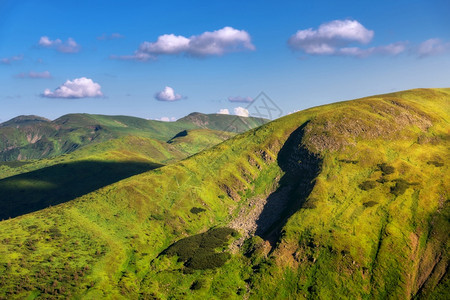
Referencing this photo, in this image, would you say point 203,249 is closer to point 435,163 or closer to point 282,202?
point 282,202

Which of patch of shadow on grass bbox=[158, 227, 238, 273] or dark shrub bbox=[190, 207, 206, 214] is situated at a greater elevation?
dark shrub bbox=[190, 207, 206, 214]

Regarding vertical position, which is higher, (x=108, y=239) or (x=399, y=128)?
(x=399, y=128)

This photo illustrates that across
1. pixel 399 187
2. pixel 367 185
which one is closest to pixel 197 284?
pixel 367 185

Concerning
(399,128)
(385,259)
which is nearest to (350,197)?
(385,259)

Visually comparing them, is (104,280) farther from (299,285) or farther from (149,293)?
(299,285)

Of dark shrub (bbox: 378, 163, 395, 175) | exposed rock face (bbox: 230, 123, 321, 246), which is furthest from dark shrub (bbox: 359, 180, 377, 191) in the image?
exposed rock face (bbox: 230, 123, 321, 246)

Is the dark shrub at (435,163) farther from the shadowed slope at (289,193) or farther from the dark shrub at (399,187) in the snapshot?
the shadowed slope at (289,193)

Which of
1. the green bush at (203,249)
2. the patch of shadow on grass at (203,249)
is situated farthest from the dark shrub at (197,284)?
the green bush at (203,249)

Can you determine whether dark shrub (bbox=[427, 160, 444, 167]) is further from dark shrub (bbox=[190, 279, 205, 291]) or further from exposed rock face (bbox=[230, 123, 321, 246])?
dark shrub (bbox=[190, 279, 205, 291])
